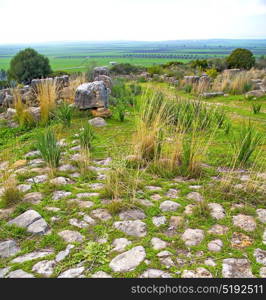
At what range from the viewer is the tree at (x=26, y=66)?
774 inches

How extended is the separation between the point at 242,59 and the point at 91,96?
40.9ft

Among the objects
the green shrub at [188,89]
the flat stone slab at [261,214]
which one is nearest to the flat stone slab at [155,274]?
the flat stone slab at [261,214]

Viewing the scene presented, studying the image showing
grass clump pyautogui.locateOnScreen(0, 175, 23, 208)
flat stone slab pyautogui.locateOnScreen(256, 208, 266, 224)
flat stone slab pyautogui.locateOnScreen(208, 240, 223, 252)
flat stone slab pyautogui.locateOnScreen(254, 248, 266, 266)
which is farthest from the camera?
grass clump pyautogui.locateOnScreen(0, 175, 23, 208)

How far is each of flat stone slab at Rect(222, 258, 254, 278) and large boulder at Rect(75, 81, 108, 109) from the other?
476 centimetres

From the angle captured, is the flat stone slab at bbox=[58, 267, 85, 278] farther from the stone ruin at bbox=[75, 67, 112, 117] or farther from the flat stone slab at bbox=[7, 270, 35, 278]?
the stone ruin at bbox=[75, 67, 112, 117]

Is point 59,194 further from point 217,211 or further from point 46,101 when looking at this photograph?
point 46,101

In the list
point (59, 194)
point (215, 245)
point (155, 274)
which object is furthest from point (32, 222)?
point (215, 245)

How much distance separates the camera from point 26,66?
19906 millimetres

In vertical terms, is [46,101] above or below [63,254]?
above

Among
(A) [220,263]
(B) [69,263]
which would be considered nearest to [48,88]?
(B) [69,263]

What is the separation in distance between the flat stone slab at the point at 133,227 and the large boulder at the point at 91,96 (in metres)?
4.11

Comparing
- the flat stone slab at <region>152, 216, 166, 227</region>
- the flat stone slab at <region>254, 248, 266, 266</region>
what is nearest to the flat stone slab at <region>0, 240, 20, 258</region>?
the flat stone slab at <region>152, 216, 166, 227</region>

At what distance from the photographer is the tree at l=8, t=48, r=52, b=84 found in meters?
19.7

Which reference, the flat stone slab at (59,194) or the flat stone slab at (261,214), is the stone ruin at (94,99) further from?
the flat stone slab at (261,214)
